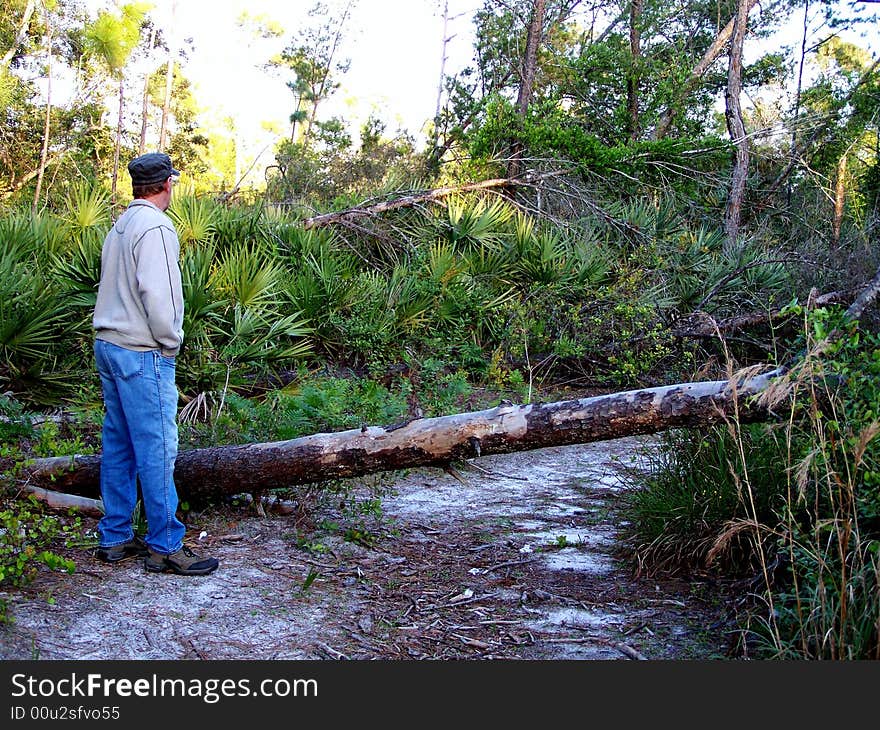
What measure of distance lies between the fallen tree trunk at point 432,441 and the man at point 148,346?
0.66 m

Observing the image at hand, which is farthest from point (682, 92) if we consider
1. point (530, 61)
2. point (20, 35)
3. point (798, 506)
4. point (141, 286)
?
point (20, 35)

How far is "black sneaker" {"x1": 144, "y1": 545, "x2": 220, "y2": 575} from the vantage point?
4227 millimetres

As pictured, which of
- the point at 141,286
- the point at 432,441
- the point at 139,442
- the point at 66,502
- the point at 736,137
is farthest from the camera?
the point at 736,137

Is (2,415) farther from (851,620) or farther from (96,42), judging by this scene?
(96,42)

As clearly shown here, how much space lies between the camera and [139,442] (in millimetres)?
4168

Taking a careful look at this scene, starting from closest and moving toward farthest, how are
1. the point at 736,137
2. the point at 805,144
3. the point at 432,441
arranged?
the point at 432,441 < the point at 736,137 < the point at 805,144

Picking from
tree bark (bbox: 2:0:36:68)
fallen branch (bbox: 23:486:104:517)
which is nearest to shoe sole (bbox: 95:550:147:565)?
fallen branch (bbox: 23:486:104:517)

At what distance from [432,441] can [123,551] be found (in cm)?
169

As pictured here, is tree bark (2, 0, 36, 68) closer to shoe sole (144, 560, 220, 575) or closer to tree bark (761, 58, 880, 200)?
tree bark (761, 58, 880, 200)

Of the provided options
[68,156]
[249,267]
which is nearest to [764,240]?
[249,267]

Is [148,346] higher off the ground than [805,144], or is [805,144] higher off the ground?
[805,144]

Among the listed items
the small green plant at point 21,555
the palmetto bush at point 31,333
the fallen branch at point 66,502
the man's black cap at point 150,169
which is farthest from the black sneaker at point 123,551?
the palmetto bush at point 31,333

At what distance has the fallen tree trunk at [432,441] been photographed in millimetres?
4273

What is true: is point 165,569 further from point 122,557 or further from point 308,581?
point 308,581
